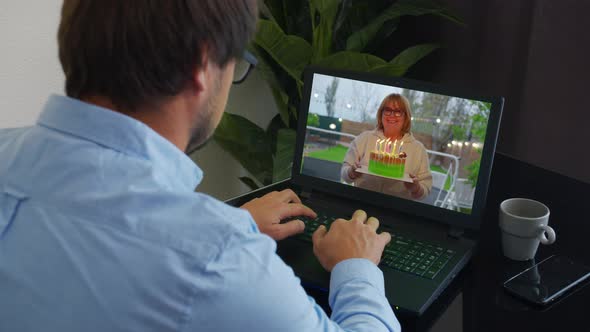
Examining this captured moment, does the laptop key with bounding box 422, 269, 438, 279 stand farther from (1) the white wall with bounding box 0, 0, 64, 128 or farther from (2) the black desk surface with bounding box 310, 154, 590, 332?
(1) the white wall with bounding box 0, 0, 64, 128

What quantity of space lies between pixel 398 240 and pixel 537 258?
0.87 ft

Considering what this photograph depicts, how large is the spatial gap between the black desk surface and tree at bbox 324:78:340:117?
0.40 meters

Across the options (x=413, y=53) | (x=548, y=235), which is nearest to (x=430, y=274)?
(x=548, y=235)

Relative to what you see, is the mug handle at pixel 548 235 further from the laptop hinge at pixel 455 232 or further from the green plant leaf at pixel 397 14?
the green plant leaf at pixel 397 14

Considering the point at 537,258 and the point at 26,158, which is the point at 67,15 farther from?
the point at 537,258

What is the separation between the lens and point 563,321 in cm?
92

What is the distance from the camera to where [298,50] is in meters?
1.67

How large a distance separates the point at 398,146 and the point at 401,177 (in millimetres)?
64

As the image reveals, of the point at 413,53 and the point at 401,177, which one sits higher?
the point at 413,53

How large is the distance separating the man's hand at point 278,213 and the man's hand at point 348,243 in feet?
0.23

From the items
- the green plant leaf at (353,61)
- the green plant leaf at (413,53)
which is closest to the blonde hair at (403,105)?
the green plant leaf at (353,61)

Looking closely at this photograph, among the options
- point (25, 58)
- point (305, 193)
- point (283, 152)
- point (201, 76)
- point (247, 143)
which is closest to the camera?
point (201, 76)

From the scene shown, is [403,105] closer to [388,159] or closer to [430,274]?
[388,159]

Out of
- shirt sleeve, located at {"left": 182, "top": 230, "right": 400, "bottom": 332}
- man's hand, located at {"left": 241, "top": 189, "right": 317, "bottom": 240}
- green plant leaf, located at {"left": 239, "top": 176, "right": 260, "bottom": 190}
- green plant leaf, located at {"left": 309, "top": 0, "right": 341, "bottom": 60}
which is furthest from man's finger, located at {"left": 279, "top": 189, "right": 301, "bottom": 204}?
green plant leaf, located at {"left": 239, "top": 176, "right": 260, "bottom": 190}
